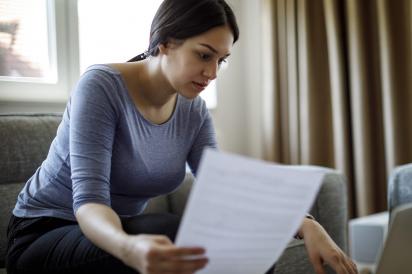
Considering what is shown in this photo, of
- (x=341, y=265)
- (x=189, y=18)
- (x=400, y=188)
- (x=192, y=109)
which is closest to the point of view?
(x=341, y=265)

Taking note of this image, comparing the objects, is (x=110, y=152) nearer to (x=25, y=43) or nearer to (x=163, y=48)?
(x=163, y=48)

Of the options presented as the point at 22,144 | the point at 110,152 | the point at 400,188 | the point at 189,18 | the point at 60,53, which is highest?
the point at 189,18

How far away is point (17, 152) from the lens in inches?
55.0

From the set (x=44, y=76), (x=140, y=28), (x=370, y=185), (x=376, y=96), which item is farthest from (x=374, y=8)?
(x=44, y=76)

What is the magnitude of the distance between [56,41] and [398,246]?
154 centimetres

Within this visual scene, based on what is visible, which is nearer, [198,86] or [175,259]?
[175,259]

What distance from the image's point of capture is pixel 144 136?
106 centimetres

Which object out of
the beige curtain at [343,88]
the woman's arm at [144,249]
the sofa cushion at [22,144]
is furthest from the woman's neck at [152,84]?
the beige curtain at [343,88]

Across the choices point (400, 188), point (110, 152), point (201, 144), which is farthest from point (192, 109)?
point (400, 188)

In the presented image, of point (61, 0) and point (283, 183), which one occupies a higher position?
point (61, 0)

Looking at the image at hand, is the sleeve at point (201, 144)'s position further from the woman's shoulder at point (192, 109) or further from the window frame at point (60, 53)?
the window frame at point (60, 53)

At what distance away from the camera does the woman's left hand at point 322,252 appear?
0.90m

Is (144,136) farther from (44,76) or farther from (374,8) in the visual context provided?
(374,8)

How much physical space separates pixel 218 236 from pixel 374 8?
181cm
